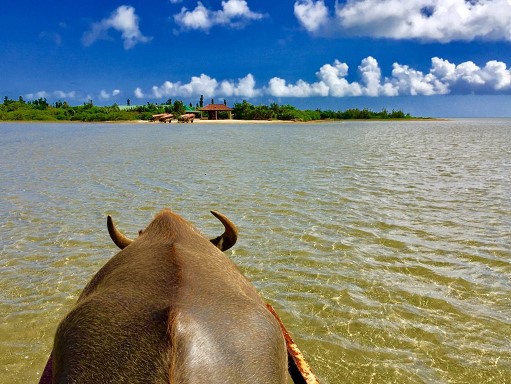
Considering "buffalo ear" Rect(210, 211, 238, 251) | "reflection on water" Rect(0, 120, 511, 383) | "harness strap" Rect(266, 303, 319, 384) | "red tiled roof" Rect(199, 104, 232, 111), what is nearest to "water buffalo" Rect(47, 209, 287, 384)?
"harness strap" Rect(266, 303, 319, 384)

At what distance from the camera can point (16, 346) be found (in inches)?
174

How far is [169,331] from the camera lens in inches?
70.4

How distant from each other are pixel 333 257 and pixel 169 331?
5.36 meters

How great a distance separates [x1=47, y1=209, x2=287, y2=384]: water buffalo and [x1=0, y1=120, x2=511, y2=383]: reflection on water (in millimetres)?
2153

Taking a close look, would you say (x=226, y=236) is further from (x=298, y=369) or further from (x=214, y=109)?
(x=214, y=109)

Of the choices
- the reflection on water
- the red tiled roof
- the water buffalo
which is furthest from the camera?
the red tiled roof

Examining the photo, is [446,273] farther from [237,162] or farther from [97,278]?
[237,162]

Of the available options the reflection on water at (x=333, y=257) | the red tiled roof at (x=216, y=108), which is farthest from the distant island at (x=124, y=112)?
the reflection on water at (x=333, y=257)

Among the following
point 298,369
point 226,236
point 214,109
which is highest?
point 214,109

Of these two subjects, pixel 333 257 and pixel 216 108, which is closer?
pixel 333 257

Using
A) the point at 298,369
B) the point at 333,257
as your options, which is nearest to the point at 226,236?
the point at 298,369

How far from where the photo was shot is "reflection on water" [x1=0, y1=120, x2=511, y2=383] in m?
4.34

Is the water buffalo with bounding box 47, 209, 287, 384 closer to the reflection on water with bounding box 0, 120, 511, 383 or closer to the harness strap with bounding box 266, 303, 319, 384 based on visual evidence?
the harness strap with bounding box 266, 303, 319, 384

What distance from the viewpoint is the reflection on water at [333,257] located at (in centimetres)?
434
